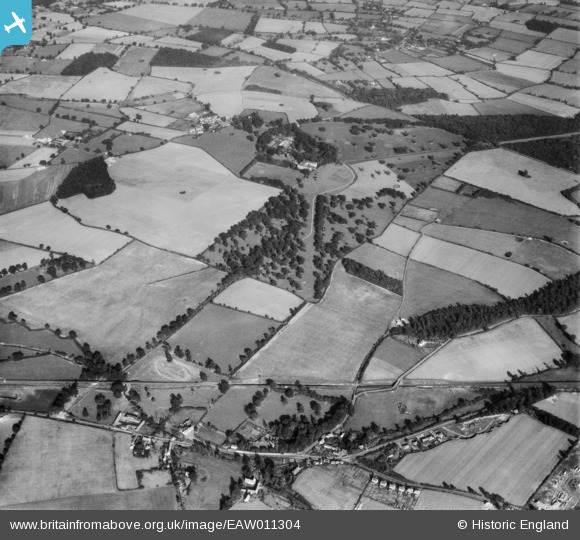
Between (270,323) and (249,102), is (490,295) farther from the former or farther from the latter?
(249,102)

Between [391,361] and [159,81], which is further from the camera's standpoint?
[159,81]

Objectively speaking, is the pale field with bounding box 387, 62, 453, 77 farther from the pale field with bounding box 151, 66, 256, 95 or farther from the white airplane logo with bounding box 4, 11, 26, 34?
the white airplane logo with bounding box 4, 11, 26, 34

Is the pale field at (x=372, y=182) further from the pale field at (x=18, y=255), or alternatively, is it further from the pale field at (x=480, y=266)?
the pale field at (x=18, y=255)

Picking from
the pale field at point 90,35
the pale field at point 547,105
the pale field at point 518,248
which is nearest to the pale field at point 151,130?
the pale field at point 518,248

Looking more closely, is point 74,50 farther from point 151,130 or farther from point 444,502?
point 444,502

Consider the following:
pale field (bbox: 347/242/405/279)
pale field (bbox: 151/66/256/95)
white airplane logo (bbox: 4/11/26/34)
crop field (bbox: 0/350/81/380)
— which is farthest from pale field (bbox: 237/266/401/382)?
pale field (bbox: 151/66/256/95)

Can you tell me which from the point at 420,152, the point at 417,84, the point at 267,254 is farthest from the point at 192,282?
the point at 417,84
